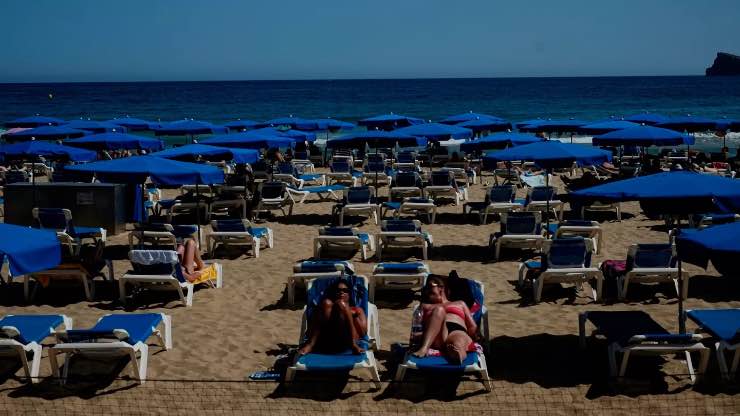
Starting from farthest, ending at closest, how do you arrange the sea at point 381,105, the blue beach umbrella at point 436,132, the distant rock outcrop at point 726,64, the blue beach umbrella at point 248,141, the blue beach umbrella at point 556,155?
the distant rock outcrop at point 726,64, the sea at point 381,105, the blue beach umbrella at point 436,132, the blue beach umbrella at point 248,141, the blue beach umbrella at point 556,155

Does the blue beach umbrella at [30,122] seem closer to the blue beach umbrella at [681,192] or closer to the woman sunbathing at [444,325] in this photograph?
the woman sunbathing at [444,325]

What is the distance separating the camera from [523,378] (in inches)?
245

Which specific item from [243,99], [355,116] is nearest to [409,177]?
[355,116]

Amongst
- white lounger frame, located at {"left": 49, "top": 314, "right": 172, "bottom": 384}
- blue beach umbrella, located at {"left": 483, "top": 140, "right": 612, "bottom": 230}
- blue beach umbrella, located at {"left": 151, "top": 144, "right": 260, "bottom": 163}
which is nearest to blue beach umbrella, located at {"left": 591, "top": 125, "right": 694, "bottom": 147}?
blue beach umbrella, located at {"left": 483, "top": 140, "right": 612, "bottom": 230}

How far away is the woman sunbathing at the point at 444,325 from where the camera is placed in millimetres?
5945

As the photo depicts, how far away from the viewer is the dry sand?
5.77 meters

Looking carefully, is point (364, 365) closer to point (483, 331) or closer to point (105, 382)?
point (483, 331)

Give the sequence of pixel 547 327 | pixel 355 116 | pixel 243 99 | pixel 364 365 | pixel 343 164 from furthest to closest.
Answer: pixel 243 99 → pixel 355 116 → pixel 343 164 → pixel 547 327 → pixel 364 365

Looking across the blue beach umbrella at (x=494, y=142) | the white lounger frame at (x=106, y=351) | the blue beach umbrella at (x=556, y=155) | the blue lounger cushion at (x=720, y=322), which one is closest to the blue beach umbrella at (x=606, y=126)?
the blue beach umbrella at (x=494, y=142)

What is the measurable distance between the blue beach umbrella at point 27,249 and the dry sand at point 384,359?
114cm

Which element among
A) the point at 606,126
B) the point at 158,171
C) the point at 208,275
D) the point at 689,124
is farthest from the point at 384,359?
the point at 689,124

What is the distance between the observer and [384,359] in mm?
6688

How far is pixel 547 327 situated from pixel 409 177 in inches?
311

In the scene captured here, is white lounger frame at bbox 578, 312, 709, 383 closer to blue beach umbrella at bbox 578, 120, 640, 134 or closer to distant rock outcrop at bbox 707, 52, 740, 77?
blue beach umbrella at bbox 578, 120, 640, 134
